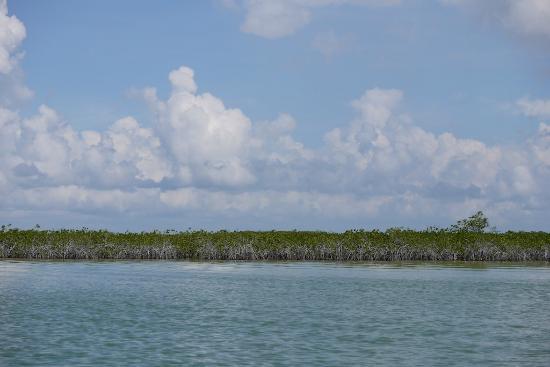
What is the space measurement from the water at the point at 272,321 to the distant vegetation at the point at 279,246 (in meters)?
26.2

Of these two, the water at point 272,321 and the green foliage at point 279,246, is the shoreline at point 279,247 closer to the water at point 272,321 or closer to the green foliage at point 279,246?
the green foliage at point 279,246

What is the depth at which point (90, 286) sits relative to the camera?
42.8 metres

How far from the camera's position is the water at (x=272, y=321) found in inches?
805

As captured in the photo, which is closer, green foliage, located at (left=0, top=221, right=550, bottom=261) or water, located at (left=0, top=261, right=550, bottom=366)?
water, located at (left=0, top=261, right=550, bottom=366)

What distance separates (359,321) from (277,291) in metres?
12.7

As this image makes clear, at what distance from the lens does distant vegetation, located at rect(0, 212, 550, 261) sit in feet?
251

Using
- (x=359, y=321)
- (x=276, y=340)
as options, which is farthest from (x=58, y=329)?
(x=359, y=321)

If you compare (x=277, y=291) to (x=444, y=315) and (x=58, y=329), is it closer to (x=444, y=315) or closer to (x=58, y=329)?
(x=444, y=315)

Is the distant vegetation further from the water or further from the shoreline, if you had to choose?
the water

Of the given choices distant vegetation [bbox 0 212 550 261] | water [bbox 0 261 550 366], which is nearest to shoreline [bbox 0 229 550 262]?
distant vegetation [bbox 0 212 550 261]

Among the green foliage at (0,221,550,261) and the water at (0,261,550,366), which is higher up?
the green foliage at (0,221,550,261)

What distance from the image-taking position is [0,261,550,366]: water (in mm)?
20453

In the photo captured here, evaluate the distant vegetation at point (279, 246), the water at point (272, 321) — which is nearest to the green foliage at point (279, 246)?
the distant vegetation at point (279, 246)

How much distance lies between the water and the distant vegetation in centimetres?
2621
